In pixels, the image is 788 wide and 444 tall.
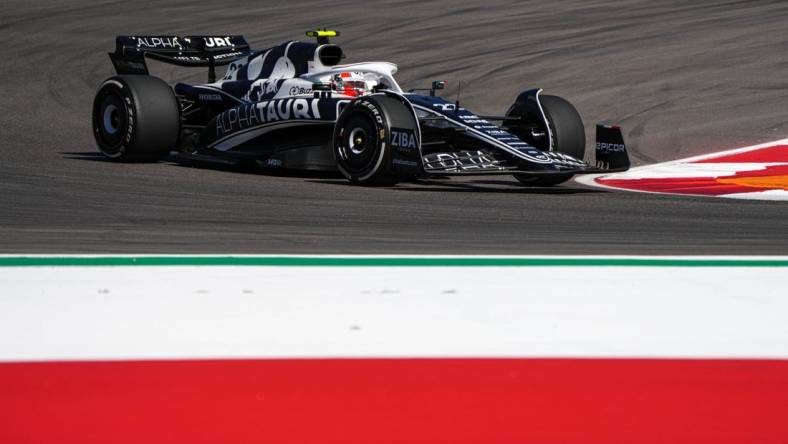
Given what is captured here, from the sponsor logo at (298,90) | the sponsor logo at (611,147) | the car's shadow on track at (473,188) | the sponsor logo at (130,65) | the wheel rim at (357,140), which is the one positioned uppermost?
the sponsor logo at (130,65)

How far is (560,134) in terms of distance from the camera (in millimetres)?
10148

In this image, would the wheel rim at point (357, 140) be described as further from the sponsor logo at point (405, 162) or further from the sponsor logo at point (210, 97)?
the sponsor logo at point (210, 97)

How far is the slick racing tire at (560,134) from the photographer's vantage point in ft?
33.3

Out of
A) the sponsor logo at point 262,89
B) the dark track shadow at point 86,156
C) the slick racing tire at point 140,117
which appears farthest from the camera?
the dark track shadow at point 86,156

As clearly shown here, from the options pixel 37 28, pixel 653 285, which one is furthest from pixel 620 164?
pixel 37 28

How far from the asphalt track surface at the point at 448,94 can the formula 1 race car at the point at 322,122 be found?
0.69ft

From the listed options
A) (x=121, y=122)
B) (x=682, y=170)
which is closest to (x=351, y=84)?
(x=121, y=122)

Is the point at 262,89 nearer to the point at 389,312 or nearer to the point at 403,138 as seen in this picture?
the point at 403,138

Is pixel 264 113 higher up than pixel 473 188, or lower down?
higher up

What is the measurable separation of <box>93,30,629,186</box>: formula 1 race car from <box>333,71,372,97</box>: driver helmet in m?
0.01

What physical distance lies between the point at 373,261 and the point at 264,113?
5.20 m

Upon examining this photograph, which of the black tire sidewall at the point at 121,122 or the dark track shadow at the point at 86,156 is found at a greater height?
the black tire sidewall at the point at 121,122
